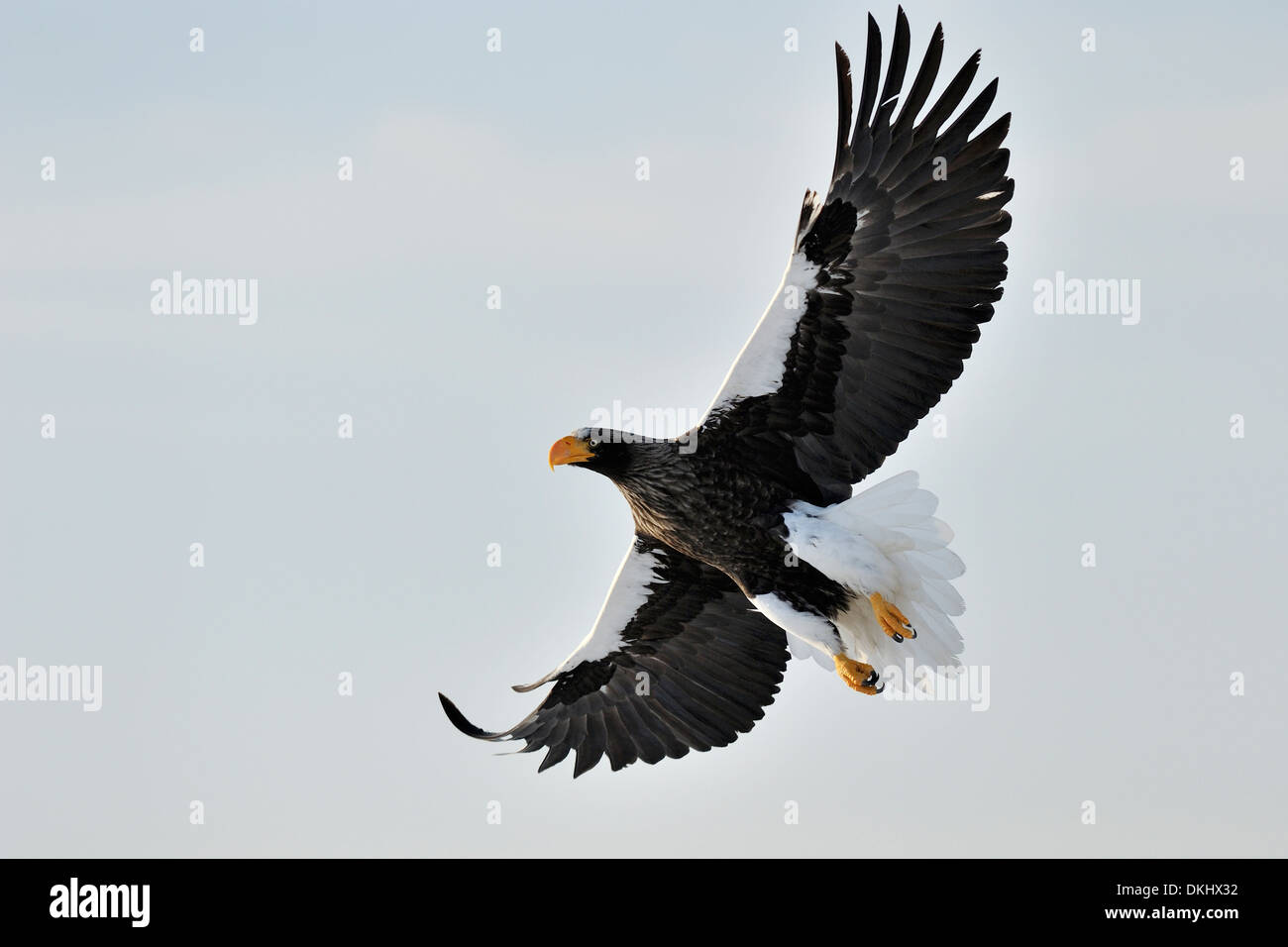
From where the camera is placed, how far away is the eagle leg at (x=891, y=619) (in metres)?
12.4

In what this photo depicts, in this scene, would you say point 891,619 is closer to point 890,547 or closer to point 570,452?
point 890,547

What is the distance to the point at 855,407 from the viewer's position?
12.5 metres

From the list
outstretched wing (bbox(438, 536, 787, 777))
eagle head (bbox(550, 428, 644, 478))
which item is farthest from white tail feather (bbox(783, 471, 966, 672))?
outstretched wing (bbox(438, 536, 787, 777))

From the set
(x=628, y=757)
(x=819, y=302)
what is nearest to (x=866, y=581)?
(x=819, y=302)

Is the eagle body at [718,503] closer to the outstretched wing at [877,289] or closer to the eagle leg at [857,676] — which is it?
the outstretched wing at [877,289]

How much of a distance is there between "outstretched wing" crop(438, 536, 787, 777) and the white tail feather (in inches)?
65.3

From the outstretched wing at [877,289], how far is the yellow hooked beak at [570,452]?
32.5 inches

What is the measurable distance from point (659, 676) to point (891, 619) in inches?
94.1

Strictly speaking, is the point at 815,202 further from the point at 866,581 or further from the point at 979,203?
the point at 866,581

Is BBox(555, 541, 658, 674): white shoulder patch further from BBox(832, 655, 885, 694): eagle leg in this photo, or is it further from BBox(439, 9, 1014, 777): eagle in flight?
BBox(832, 655, 885, 694): eagle leg

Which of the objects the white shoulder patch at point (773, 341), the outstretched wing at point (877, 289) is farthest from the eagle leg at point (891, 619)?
the white shoulder patch at point (773, 341)

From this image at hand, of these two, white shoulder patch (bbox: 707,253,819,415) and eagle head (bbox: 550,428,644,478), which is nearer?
white shoulder patch (bbox: 707,253,819,415)

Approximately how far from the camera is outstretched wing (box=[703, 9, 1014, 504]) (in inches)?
464

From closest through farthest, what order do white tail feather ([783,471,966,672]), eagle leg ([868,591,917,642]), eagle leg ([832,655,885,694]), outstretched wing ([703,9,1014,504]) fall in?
outstretched wing ([703,9,1014,504]) → white tail feather ([783,471,966,672]) → eagle leg ([868,591,917,642]) → eagle leg ([832,655,885,694])
